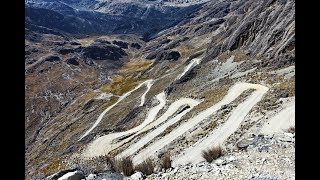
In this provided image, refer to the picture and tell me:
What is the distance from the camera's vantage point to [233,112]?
4634 centimetres

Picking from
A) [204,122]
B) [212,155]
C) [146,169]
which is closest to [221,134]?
[204,122]

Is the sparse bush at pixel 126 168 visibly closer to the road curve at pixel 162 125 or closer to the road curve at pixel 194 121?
the road curve at pixel 194 121

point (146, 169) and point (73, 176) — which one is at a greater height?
point (73, 176)

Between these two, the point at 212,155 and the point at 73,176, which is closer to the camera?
the point at 73,176

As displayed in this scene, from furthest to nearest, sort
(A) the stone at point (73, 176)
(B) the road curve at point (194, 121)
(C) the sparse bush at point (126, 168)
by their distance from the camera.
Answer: (B) the road curve at point (194, 121), (C) the sparse bush at point (126, 168), (A) the stone at point (73, 176)

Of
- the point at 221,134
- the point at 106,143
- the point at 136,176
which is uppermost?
the point at 136,176

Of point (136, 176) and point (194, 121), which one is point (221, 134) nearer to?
point (194, 121)

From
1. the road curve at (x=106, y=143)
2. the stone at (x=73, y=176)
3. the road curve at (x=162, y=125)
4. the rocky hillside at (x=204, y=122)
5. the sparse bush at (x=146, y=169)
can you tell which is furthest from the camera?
→ the road curve at (x=106, y=143)

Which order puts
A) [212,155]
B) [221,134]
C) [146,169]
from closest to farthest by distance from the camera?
[146,169], [212,155], [221,134]

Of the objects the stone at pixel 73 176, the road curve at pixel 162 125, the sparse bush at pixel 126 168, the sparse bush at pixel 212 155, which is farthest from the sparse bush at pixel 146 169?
the road curve at pixel 162 125

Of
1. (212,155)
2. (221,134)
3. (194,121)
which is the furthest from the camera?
(194,121)

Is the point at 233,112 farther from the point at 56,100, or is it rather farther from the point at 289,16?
the point at 56,100
